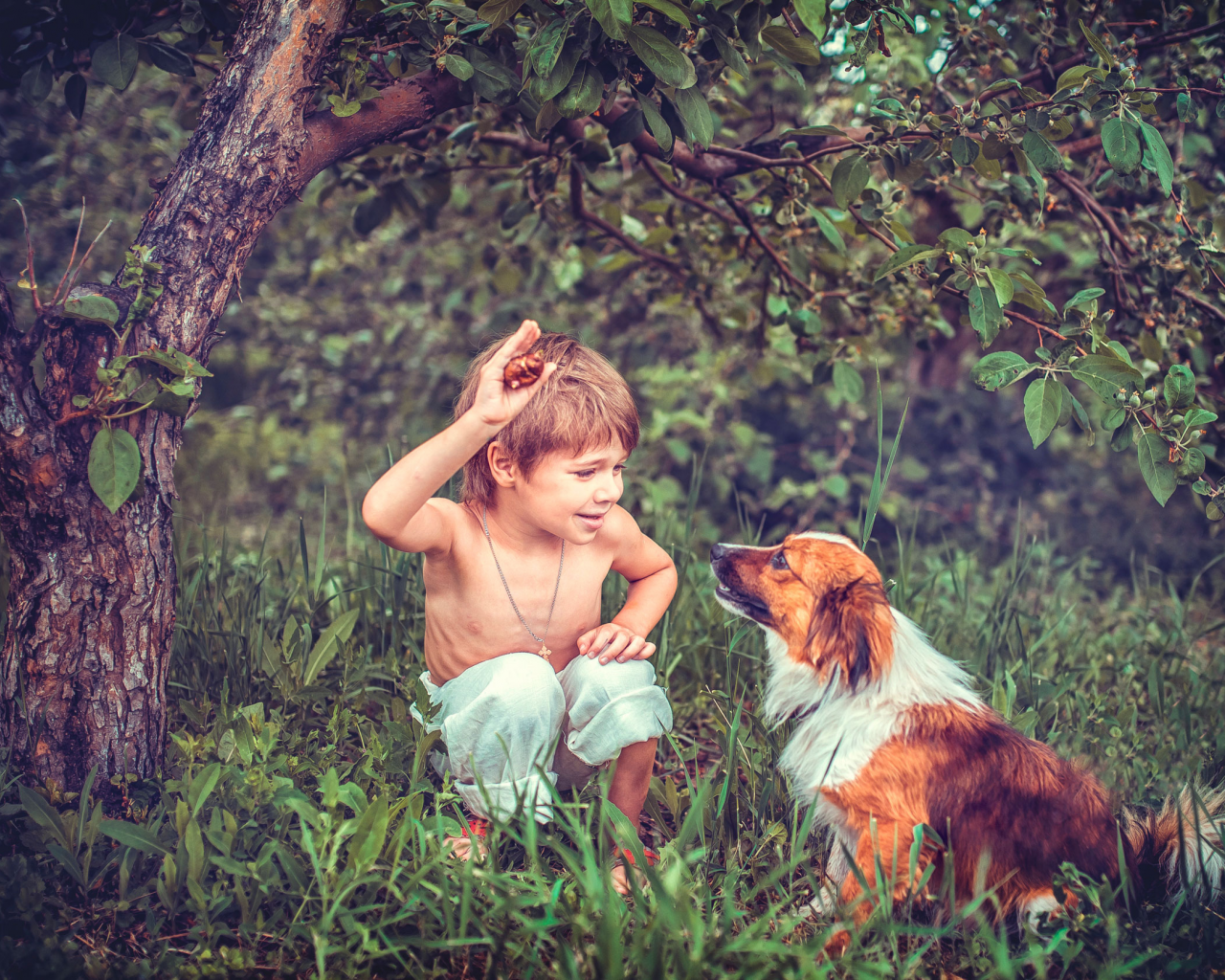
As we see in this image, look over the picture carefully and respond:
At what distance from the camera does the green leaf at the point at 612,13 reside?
1.45 metres

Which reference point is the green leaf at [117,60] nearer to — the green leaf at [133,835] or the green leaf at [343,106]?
the green leaf at [343,106]

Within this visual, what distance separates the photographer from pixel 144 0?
2.04 metres

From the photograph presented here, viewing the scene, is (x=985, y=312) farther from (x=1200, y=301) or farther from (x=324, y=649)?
(x=324, y=649)

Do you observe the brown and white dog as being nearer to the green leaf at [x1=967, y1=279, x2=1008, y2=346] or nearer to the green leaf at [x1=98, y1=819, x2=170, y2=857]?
the green leaf at [x1=967, y1=279, x2=1008, y2=346]

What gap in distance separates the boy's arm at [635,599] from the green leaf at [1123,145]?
1276 mm

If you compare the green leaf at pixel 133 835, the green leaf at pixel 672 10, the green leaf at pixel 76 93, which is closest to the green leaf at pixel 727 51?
the green leaf at pixel 672 10

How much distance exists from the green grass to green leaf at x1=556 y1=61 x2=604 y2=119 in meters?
1.31

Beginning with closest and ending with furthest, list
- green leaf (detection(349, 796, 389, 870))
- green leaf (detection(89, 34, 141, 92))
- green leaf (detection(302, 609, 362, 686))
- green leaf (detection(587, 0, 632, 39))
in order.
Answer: green leaf (detection(587, 0, 632, 39)) → green leaf (detection(349, 796, 389, 870)) → green leaf (detection(89, 34, 141, 92)) → green leaf (detection(302, 609, 362, 686))

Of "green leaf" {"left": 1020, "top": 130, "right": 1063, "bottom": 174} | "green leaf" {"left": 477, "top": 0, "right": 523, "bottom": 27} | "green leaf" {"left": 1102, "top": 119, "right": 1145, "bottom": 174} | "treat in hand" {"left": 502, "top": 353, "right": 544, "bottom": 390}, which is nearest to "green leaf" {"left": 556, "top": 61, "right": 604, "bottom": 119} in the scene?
"green leaf" {"left": 477, "top": 0, "right": 523, "bottom": 27}

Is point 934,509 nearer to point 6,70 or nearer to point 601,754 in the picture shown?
point 601,754

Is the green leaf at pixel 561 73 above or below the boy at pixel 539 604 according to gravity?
above

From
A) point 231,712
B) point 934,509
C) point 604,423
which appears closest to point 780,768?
point 604,423

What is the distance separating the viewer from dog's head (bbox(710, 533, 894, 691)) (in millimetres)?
1772

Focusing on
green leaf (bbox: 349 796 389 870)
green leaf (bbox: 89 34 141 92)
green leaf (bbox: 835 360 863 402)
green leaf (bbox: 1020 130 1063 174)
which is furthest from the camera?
green leaf (bbox: 835 360 863 402)
